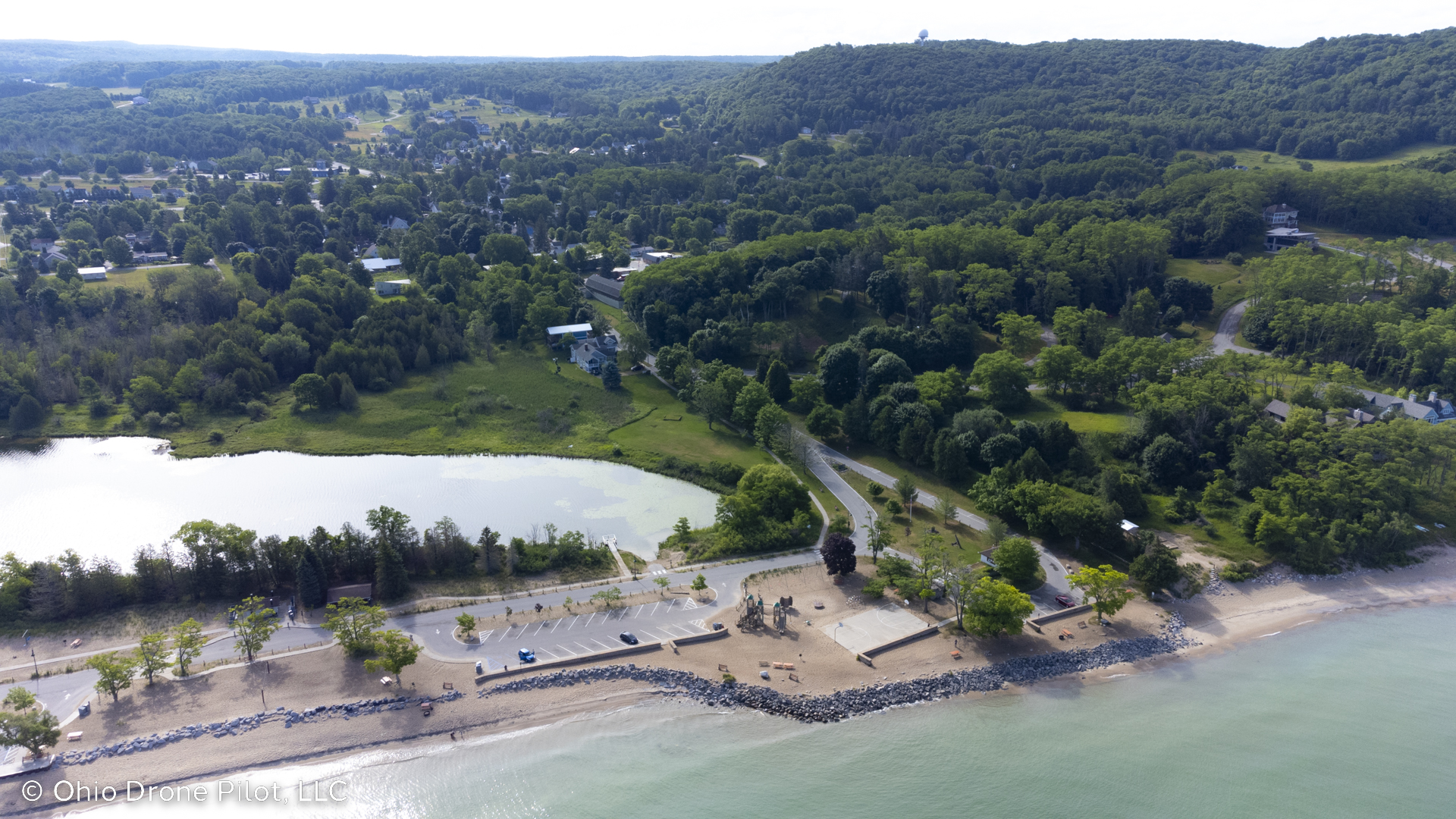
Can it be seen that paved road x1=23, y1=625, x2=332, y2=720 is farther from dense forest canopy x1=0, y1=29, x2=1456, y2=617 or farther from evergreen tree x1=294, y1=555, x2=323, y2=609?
dense forest canopy x1=0, y1=29, x2=1456, y2=617

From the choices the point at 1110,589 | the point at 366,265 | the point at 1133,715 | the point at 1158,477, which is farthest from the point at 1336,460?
the point at 366,265

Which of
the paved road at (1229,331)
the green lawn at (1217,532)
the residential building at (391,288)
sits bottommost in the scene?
the residential building at (391,288)

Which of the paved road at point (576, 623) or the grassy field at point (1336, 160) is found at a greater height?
the grassy field at point (1336, 160)

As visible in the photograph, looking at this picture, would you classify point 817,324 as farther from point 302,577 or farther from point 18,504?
point 18,504

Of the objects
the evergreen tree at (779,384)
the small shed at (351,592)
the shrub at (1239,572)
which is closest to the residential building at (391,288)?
the evergreen tree at (779,384)

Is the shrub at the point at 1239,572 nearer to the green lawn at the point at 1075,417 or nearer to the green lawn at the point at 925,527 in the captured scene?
the green lawn at the point at 1075,417

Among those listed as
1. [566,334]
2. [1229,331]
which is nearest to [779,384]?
[566,334]
